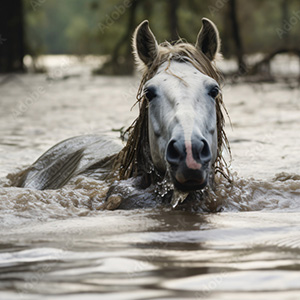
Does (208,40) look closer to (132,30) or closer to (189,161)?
(189,161)

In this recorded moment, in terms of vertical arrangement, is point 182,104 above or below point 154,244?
above

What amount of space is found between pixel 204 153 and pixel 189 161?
5.5 inches

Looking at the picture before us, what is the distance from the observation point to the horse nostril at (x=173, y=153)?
141 inches

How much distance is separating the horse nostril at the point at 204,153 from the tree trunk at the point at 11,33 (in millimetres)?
25088

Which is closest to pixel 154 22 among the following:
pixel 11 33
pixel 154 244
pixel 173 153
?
pixel 11 33

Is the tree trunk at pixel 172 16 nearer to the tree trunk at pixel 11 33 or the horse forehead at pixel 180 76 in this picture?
the tree trunk at pixel 11 33

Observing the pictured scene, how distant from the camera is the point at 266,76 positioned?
19266 millimetres

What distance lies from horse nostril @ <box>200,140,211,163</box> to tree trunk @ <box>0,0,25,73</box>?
25.1m

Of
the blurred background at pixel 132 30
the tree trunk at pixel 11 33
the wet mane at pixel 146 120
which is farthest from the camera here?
the tree trunk at pixel 11 33

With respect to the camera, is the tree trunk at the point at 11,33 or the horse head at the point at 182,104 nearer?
the horse head at the point at 182,104

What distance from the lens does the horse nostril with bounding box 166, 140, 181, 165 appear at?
3.58 m

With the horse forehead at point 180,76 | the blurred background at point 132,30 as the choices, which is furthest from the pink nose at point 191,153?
the blurred background at point 132,30

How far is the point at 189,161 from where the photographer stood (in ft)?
11.6

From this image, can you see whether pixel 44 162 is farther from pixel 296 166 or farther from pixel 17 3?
pixel 17 3
